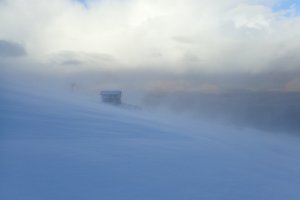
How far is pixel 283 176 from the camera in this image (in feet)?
29.6

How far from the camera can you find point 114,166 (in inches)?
283

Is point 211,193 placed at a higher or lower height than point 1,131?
lower

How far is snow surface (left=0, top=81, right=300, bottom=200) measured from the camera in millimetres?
5668

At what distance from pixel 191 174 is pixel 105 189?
2.34m

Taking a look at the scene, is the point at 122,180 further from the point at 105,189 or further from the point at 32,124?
the point at 32,124

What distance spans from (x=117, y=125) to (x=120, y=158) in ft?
17.2

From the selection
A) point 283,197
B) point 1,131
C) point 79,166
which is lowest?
point 283,197

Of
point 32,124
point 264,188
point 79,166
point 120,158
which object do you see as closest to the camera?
point 79,166

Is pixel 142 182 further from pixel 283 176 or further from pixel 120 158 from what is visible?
pixel 283 176

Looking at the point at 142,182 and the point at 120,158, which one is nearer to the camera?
the point at 142,182

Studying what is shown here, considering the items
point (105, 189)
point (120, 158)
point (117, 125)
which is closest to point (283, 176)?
point (120, 158)

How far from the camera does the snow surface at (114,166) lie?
5668 millimetres

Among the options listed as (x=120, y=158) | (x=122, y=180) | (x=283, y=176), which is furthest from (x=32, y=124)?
(x=283, y=176)

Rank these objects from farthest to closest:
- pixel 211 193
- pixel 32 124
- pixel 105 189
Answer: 1. pixel 32 124
2. pixel 211 193
3. pixel 105 189
